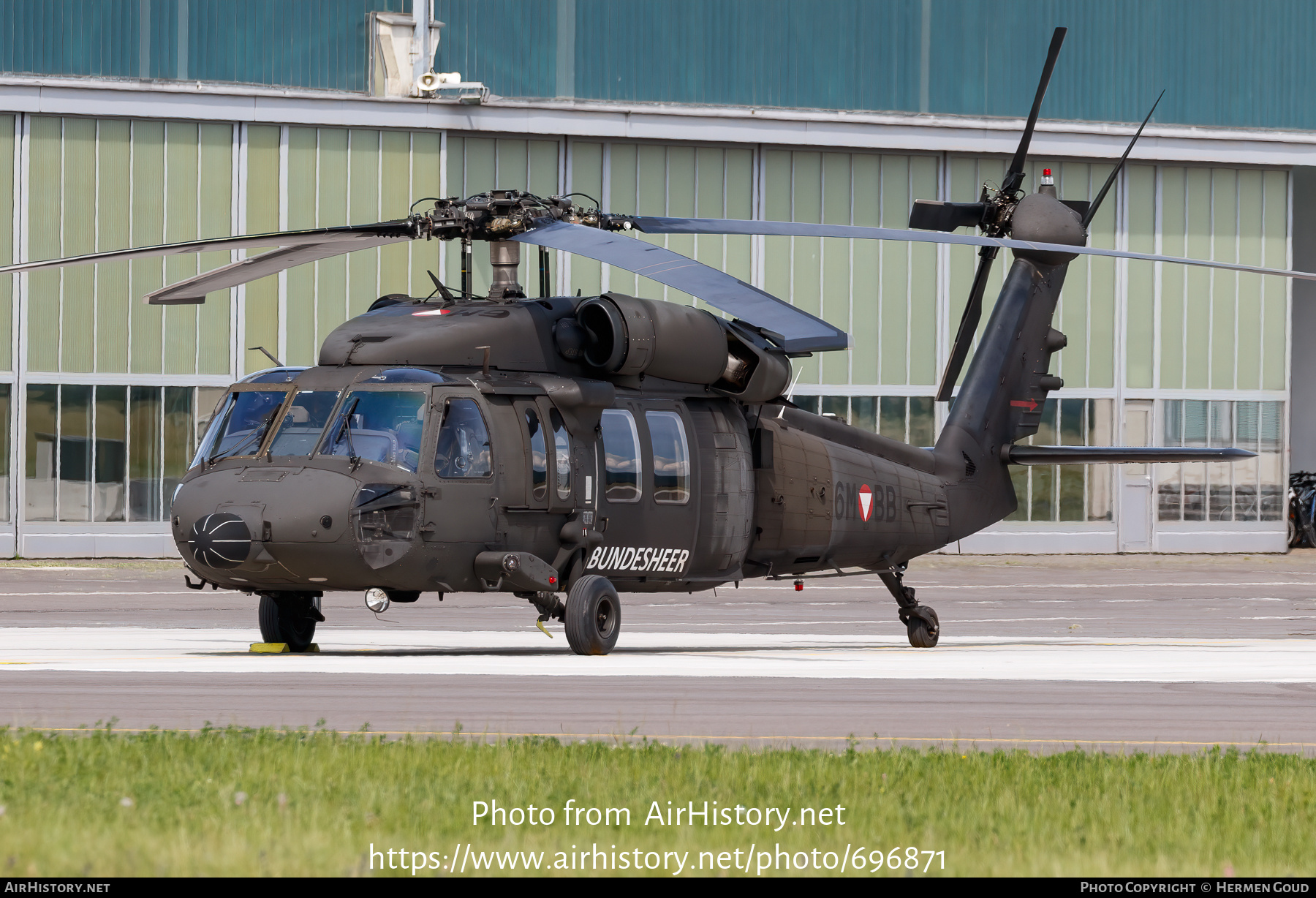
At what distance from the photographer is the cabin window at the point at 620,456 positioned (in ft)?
54.2

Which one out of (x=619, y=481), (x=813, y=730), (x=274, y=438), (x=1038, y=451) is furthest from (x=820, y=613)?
(x=813, y=730)

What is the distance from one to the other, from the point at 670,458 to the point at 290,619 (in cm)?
381

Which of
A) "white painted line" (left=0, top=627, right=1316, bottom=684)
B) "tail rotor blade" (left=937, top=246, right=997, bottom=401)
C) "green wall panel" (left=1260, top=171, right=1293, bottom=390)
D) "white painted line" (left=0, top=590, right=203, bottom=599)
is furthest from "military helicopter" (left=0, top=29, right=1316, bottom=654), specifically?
"green wall panel" (left=1260, top=171, right=1293, bottom=390)

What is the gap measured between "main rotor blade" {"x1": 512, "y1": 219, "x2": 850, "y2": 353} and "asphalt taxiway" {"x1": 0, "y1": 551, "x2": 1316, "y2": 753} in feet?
8.20

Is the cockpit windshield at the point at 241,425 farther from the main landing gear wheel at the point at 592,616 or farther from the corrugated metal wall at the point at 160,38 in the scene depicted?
the corrugated metal wall at the point at 160,38

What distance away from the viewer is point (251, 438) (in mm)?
15273

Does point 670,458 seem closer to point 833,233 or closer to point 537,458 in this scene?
point 537,458

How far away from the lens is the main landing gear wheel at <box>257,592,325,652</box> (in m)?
16.6

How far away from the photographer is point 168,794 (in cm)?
755

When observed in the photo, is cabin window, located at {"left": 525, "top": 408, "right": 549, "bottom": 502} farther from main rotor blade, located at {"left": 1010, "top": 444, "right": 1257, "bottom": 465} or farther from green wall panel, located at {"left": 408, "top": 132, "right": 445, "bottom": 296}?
green wall panel, located at {"left": 408, "top": 132, "right": 445, "bottom": 296}

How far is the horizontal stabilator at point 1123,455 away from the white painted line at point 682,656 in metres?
1.99

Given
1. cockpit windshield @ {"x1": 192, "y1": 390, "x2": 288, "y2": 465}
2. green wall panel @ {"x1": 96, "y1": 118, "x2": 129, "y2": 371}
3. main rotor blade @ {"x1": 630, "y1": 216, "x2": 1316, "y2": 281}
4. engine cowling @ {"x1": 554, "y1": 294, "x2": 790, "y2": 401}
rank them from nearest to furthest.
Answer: main rotor blade @ {"x1": 630, "y1": 216, "x2": 1316, "y2": 281} < cockpit windshield @ {"x1": 192, "y1": 390, "x2": 288, "y2": 465} < engine cowling @ {"x1": 554, "y1": 294, "x2": 790, "y2": 401} < green wall panel @ {"x1": 96, "y1": 118, "x2": 129, "y2": 371}

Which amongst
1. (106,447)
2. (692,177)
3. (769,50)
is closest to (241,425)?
(106,447)

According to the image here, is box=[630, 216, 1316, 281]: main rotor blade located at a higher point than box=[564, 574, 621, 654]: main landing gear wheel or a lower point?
higher
